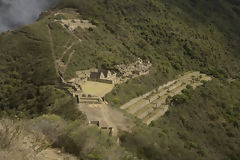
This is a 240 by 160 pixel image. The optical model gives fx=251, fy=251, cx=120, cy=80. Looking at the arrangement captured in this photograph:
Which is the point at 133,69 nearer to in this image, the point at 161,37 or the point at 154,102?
the point at 154,102

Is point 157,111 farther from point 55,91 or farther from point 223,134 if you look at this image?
point 55,91

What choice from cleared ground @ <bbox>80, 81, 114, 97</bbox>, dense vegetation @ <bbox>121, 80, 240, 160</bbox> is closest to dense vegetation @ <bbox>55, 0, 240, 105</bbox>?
cleared ground @ <bbox>80, 81, 114, 97</bbox>

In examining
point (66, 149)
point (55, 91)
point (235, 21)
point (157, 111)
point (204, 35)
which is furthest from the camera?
point (235, 21)

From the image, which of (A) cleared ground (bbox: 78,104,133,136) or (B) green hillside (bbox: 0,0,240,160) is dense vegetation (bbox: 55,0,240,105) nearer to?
(B) green hillside (bbox: 0,0,240,160)

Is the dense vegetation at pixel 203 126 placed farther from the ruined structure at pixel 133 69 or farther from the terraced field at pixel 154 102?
the ruined structure at pixel 133 69

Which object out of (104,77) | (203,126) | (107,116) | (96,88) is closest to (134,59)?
(104,77)

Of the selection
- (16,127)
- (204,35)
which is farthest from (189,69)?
(16,127)
